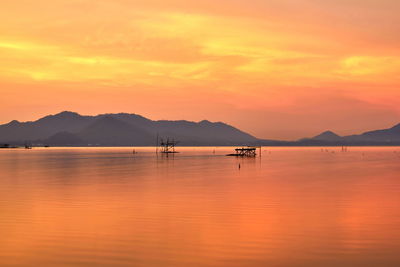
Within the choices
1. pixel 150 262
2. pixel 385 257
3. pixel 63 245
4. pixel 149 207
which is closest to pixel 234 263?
pixel 150 262

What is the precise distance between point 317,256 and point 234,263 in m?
4.35

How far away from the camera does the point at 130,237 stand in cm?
2862

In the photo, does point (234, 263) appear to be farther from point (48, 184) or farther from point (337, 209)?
point (48, 184)

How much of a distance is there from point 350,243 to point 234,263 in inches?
313

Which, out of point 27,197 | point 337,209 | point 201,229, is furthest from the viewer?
point 27,197

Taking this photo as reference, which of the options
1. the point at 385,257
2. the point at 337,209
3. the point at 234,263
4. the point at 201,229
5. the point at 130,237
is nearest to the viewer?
the point at 234,263

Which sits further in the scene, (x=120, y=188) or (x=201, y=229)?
(x=120, y=188)

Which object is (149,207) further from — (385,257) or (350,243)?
(385,257)

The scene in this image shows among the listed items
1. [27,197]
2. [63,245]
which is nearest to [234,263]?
[63,245]

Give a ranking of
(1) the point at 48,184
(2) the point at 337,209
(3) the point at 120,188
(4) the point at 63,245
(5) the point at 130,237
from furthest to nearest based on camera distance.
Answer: (1) the point at 48,184
(3) the point at 120,188
(2) the point at 337,209
(5) the point at 130,237
(4) the point at 63,245

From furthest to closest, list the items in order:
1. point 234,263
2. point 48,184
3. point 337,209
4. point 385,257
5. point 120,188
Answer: point 48,184, point 120,188, point 337,209, point 385,257, point 234,263

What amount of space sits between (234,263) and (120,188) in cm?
3956

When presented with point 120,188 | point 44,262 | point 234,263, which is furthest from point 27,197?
point 234,263

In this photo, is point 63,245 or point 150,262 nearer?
point 150,262
